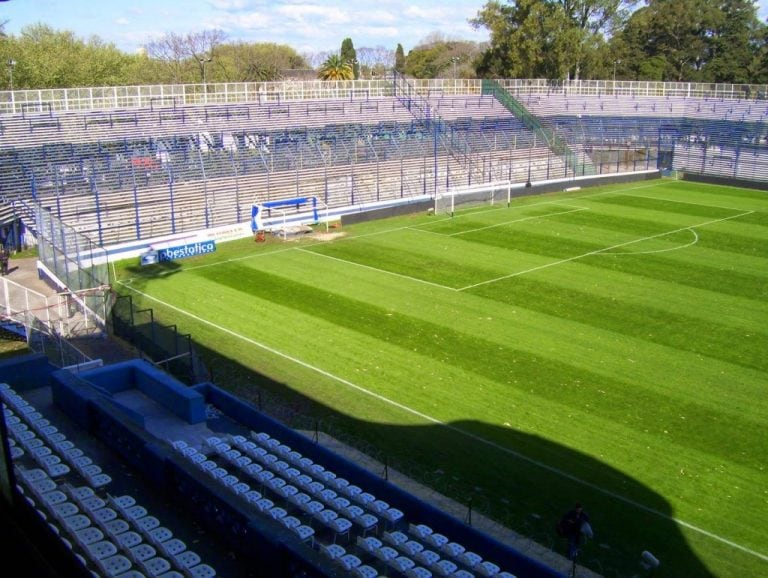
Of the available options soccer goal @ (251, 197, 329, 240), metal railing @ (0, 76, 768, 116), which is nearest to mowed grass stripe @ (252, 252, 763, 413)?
soccer goal @ (251, 197, 329, 240)

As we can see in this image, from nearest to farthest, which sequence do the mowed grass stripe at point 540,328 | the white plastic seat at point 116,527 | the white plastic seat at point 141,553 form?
the white plastic seat at point 141,553 < the white plastic seat at point 116,527 < the mowed grass stripe at point 540,328

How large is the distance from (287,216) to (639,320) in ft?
54.1

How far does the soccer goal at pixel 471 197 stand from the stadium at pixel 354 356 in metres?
0.15

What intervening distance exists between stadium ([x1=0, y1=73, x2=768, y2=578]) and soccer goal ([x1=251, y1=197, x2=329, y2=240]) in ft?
0.58

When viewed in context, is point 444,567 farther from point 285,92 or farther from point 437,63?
point 437,63

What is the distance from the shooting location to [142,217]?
30.6 metres

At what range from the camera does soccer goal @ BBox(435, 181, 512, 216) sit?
3603cm

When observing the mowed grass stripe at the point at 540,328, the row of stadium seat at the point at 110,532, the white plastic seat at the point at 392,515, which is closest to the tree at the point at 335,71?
the mowed grass stripe at the point at 540,328

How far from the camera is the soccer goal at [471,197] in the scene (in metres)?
36.0

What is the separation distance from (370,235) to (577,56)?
156 ft

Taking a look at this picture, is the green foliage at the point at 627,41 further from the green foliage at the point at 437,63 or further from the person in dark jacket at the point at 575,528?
the person in dark jacket at the point at 575,528

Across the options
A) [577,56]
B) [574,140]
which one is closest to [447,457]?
[574,140]

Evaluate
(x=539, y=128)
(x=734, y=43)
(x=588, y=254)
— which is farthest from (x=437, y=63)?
(x=588, y=254)

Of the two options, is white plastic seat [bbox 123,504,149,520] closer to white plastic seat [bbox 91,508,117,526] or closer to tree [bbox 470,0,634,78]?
white plastic seat [bbox 91,508,117,526]
